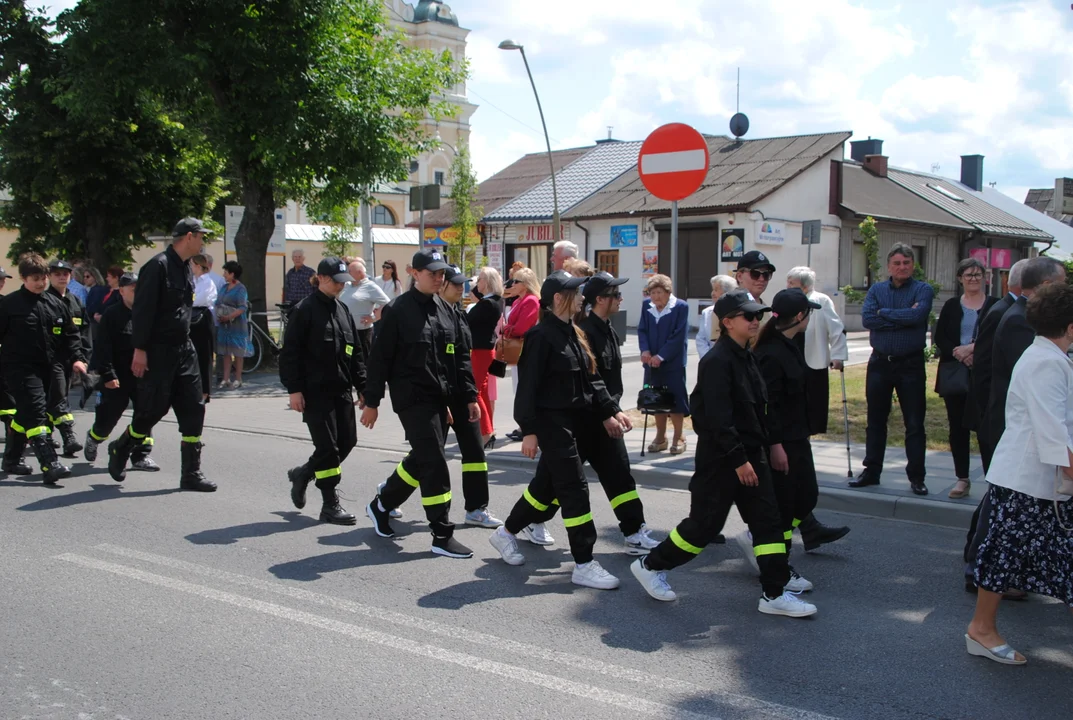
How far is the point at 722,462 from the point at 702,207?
974 inches

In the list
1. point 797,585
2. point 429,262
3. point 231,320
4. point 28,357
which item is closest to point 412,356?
point 429,262

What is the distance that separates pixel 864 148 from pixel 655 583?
142 ft

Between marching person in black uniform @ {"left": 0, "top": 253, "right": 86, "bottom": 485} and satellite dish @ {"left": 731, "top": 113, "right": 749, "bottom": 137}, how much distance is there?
2971cm

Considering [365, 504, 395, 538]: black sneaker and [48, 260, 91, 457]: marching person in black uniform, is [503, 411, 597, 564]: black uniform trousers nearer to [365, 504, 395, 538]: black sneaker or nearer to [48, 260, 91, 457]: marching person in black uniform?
[365, 504, 395, 538]: black sneaker

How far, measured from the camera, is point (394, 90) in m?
16.2

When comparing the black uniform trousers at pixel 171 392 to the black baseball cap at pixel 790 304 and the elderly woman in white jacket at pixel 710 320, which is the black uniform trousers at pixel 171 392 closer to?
the elderly woman in white jacket at pixel 710 320

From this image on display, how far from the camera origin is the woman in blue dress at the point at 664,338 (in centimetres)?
870

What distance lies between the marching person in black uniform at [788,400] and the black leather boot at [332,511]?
303cm

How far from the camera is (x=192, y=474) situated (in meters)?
7.81

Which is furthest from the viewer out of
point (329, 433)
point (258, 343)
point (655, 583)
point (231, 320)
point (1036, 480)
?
point (258, 343)

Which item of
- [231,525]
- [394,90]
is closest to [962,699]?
[231,525]

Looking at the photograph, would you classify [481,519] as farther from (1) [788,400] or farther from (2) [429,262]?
(1) [788,400]

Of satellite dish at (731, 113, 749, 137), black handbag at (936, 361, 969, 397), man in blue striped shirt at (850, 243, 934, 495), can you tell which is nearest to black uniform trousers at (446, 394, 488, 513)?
man in blue striped shirt at (850, 243, 934, 495)

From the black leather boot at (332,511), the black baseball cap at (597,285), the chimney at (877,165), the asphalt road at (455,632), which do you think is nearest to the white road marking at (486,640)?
the asphalt road at (455,632)
